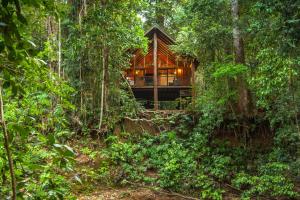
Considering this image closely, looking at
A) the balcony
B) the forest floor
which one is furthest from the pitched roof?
the forest floor

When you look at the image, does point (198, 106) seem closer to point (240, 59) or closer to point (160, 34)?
point (240, 59)

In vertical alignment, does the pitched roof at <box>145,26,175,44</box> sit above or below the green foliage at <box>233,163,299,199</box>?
above

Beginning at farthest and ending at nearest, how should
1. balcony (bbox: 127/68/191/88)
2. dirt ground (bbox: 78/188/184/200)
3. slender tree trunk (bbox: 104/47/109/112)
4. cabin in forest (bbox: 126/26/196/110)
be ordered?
balcony (bbox: 127/68/191/88) < cabin in forest (bbox: 126/26/196/110) < slender tree trunk (bbox: 104/47/109/112) < dirt ground (bbox: 78/188/184/200)

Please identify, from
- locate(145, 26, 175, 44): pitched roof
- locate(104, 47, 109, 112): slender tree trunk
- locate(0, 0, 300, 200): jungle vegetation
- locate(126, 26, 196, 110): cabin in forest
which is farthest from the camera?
locate(126, 26, 196, 110): cabin in forest

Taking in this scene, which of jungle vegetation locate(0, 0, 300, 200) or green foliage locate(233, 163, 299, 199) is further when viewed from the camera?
jungle vegetation locate(0, 0, 300, 200)

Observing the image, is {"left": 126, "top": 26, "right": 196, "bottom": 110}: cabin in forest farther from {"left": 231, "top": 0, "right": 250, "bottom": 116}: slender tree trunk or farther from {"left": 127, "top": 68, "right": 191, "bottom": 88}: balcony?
{"left": 231, "top": 0, "right": 250, "bottom": 116}: slender tree trunk

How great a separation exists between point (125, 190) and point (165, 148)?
2.54 metres

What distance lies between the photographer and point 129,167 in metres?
10.4

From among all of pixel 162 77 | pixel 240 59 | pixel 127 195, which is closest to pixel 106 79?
pixel 127 195

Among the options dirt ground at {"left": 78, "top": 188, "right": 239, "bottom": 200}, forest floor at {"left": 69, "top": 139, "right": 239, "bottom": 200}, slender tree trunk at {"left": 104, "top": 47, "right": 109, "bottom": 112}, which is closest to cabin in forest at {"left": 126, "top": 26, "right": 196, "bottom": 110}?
slender tree trunk at {"left": 104, "top": 47, "right": 109, "bottom": 112}

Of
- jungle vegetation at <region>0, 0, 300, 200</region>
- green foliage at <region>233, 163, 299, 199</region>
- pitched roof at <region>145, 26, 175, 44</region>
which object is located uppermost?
pitched roof at <region>145, 26, 175, 44</region>

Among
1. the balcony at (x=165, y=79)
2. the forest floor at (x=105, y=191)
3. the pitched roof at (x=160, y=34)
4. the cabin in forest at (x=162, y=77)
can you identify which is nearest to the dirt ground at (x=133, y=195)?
the forest floor at (x=105, y=191)

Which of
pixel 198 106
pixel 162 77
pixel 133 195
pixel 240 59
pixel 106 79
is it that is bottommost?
pixel 133 195

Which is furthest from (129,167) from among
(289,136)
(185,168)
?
(289,136)
